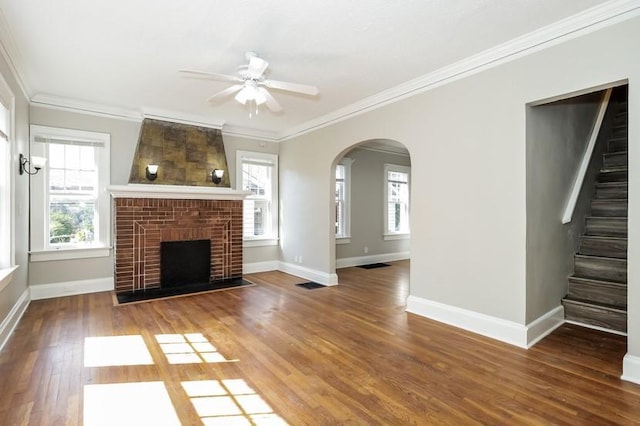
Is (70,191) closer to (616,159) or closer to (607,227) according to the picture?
(607,227)

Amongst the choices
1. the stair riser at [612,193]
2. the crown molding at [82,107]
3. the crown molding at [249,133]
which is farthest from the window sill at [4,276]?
the stair riser at [612,193]

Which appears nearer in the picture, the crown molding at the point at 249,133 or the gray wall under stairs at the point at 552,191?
the gray wall under stairs at the point at 552,191

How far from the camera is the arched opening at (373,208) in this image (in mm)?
7129

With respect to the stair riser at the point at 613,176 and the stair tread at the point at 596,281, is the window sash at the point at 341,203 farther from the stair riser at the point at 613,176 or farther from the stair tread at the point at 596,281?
the stair riser at the point at 613,176

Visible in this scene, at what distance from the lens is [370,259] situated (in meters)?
7.50

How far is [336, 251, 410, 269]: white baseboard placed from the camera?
7.06 meters

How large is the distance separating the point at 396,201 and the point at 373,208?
A: 34.3 inches

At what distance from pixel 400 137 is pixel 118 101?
13.2 feet

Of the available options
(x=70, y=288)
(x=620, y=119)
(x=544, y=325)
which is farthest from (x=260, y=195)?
(x=620, y=119)

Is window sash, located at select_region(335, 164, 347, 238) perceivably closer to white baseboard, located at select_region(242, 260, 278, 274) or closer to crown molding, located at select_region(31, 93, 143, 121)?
white baseboard, located at select_region(242, 260, 278, 274)

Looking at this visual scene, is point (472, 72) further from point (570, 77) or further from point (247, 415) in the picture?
point (247, 415)

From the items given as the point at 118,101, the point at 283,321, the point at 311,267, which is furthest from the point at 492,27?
the point at 118,101

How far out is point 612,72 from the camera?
2527 mm

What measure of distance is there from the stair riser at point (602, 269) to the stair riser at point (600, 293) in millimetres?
177
